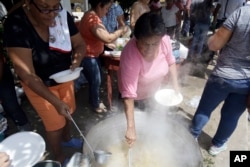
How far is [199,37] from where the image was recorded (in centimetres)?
546

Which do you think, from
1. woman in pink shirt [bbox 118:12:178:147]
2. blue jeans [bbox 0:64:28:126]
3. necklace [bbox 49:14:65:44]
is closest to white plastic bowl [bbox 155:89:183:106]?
woman in pink shirt [bbox 118:12:178:147]

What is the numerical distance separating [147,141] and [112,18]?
238cm

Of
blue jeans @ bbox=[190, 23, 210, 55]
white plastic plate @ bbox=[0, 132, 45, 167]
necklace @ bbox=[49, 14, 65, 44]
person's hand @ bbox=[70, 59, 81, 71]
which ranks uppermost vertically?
necklace @ bbox=[49, 14, 65, 44]

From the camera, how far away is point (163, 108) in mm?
2783

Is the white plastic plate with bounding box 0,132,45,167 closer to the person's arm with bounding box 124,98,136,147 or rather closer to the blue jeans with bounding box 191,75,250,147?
the person's arm with bounding box 124,98,136,147

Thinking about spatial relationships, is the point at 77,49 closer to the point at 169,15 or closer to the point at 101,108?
the point at 101,108

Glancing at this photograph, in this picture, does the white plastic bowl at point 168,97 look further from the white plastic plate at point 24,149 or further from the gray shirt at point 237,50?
the white plastic plate at point 24,149

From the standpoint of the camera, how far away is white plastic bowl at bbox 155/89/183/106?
7.53ft

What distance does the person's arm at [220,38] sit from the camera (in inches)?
80.0

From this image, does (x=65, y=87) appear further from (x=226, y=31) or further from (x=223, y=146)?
(x=223, y=146)

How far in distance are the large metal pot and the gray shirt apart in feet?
2.50

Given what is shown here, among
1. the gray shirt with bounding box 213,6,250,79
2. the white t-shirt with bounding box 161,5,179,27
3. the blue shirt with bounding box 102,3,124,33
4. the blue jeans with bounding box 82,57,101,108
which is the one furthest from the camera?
the white t-shirt with bounding box 161,5,179,27

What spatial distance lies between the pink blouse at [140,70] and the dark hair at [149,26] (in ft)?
0.61

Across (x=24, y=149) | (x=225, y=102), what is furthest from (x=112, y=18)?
(x=24, y=149)
